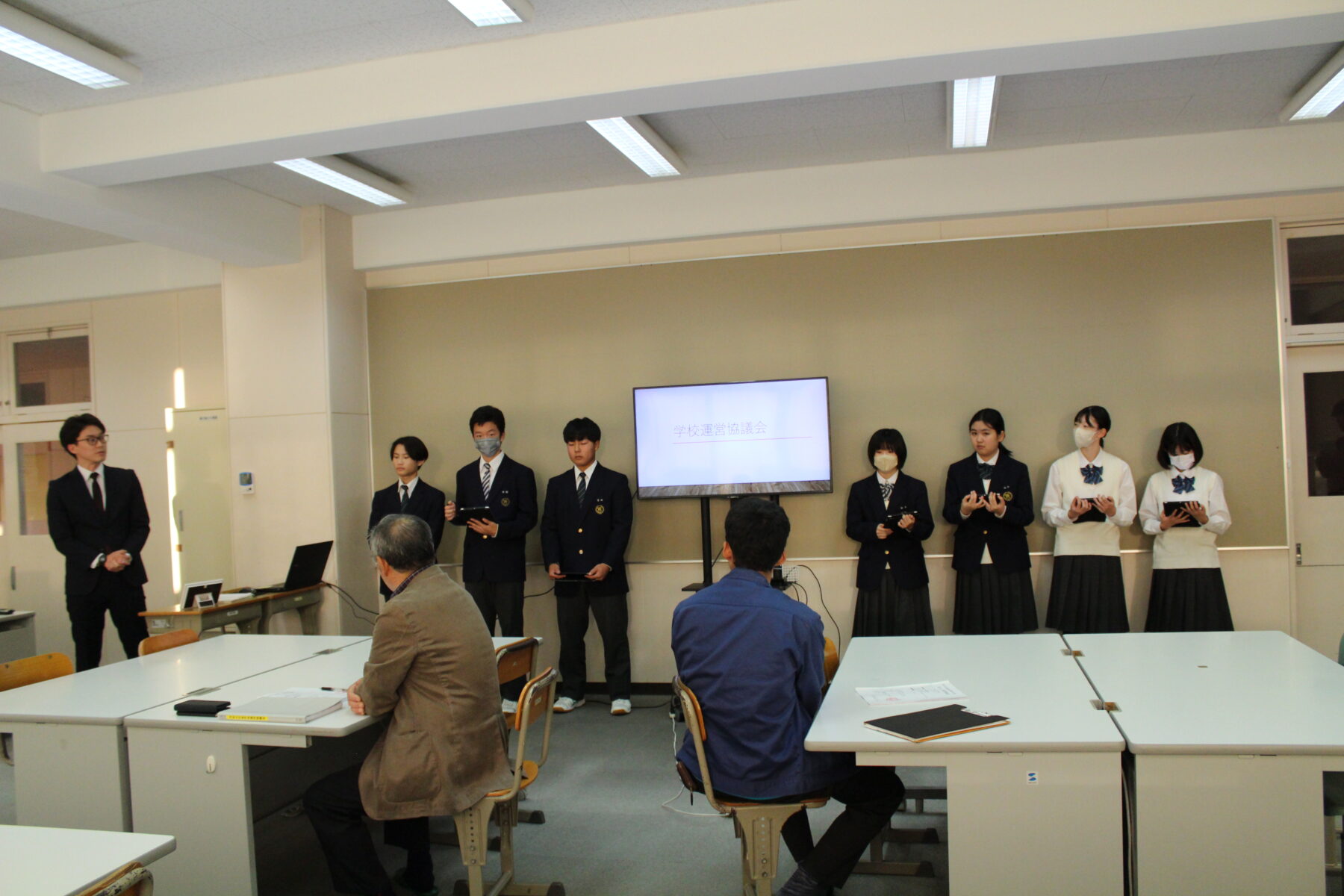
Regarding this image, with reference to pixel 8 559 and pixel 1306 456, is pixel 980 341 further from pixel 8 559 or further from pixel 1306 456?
pixel 8 559

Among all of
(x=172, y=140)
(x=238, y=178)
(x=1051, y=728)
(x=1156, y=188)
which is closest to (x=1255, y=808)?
(x=1051, y=728)

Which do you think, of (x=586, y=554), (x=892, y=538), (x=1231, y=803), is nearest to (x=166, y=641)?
(x=586, y=554)

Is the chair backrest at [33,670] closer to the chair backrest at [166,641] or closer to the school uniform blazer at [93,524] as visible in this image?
the chair backrest at [166,641]

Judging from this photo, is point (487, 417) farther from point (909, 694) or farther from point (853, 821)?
point (853, 821)

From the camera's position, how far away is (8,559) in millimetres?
7168

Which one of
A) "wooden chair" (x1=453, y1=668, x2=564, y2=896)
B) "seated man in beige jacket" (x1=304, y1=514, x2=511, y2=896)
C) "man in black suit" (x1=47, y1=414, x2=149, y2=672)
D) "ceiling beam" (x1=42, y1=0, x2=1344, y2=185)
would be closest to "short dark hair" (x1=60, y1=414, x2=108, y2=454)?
"man in black suit" (x1=47, y1=414, x2=149, y2=672)

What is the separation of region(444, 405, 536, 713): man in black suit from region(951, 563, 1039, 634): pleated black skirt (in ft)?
8.90

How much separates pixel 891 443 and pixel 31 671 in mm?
4346

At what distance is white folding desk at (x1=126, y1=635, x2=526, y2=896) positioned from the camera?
2820 millimetres

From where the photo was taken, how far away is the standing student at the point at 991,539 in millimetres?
5051

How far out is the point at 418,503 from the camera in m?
5.70

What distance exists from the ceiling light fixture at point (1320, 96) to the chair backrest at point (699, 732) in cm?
419

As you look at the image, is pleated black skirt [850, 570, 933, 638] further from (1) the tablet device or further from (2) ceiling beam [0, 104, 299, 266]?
(2) ceiling beam [0, 104, 299, 266]

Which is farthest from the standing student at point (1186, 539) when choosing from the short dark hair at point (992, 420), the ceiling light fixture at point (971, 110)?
the ceiling light fixture at point (971, 110)
